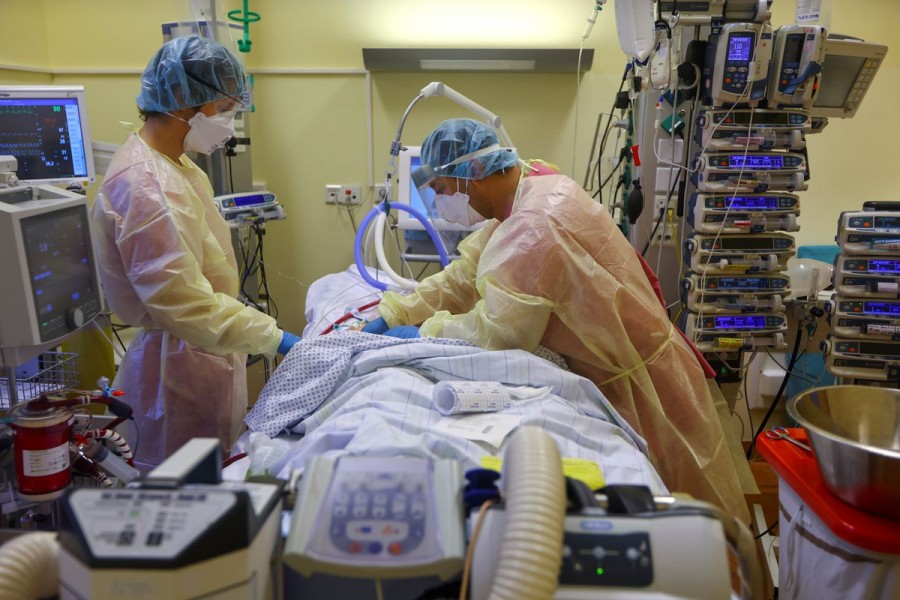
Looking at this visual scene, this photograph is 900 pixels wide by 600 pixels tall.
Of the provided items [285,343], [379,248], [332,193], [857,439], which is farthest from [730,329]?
[332,193]

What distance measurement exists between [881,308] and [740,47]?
1.06 m

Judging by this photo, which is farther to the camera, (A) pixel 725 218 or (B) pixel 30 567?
(A) pixel 725 218

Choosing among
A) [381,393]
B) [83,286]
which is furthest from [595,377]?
[83,286]

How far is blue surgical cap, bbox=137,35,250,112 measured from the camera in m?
1.86

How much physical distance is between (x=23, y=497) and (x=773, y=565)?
8.03 ft

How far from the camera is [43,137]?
265cm

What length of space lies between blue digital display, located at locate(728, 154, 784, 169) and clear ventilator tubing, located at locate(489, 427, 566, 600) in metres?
2.01

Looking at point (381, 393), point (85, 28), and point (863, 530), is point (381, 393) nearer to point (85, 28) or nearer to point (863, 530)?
point (863, 530)

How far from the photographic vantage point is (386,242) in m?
3.95

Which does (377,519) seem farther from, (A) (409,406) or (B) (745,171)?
(B) (745,171)

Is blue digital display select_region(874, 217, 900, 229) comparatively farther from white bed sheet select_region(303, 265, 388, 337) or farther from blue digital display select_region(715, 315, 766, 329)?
white bed sheet select_region(303, 265, 388, 337)

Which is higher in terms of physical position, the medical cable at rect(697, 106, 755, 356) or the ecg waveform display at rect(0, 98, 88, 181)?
the ecg waveform display at rect(0, 98, 88, 181)

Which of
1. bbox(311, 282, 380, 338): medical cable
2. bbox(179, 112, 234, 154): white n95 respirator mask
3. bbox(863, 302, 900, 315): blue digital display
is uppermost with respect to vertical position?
bbox(179, 112, 234, 154): white n95 respirator mask

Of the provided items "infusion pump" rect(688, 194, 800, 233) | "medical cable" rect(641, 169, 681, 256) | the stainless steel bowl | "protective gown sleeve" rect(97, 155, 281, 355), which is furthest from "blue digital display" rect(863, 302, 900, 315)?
"protective gown sleeve" rect(97, 155, 281, 355)
